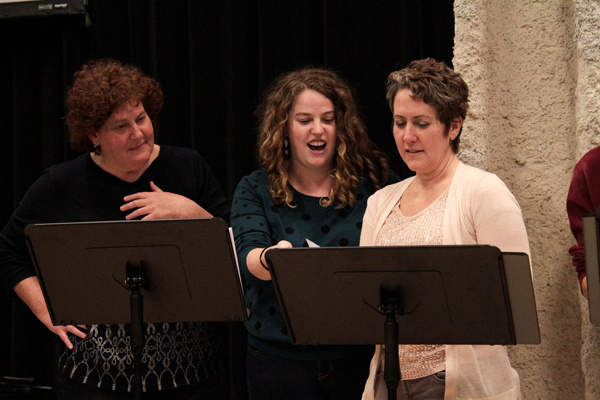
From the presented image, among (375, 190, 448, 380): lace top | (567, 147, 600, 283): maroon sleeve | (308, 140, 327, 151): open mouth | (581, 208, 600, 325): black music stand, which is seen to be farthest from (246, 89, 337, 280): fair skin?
(581, 208, 600, 325): black music stand

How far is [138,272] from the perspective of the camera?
2.05 m

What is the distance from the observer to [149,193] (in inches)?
97.4

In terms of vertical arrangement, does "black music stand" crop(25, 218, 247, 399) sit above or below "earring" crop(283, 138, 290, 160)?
below

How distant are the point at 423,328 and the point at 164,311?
76cm

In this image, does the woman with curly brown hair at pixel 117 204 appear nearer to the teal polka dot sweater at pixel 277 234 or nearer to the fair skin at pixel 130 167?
the fair skin at pixel 130 167

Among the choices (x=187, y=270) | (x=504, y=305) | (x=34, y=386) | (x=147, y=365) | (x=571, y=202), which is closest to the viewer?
(x=504, y=305)

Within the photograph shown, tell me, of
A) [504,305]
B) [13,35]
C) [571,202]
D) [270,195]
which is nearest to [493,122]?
[571,202]

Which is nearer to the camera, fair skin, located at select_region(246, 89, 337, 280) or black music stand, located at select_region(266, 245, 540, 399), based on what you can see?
black music stand, located at select_region(266, 245, 540, 399)

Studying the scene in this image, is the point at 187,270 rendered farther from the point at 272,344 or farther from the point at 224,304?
the point at 272,344

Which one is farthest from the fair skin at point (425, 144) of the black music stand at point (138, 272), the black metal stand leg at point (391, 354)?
the black music stand at point (138, 272)

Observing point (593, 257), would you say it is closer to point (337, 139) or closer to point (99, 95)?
point (337, 139)

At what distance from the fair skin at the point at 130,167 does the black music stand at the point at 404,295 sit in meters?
0.71

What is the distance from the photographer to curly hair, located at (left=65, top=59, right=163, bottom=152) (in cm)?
247

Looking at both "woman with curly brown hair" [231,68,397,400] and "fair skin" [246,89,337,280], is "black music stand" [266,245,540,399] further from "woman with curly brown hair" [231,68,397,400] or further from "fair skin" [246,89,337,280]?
"fair skin" [246,89,337,280]
